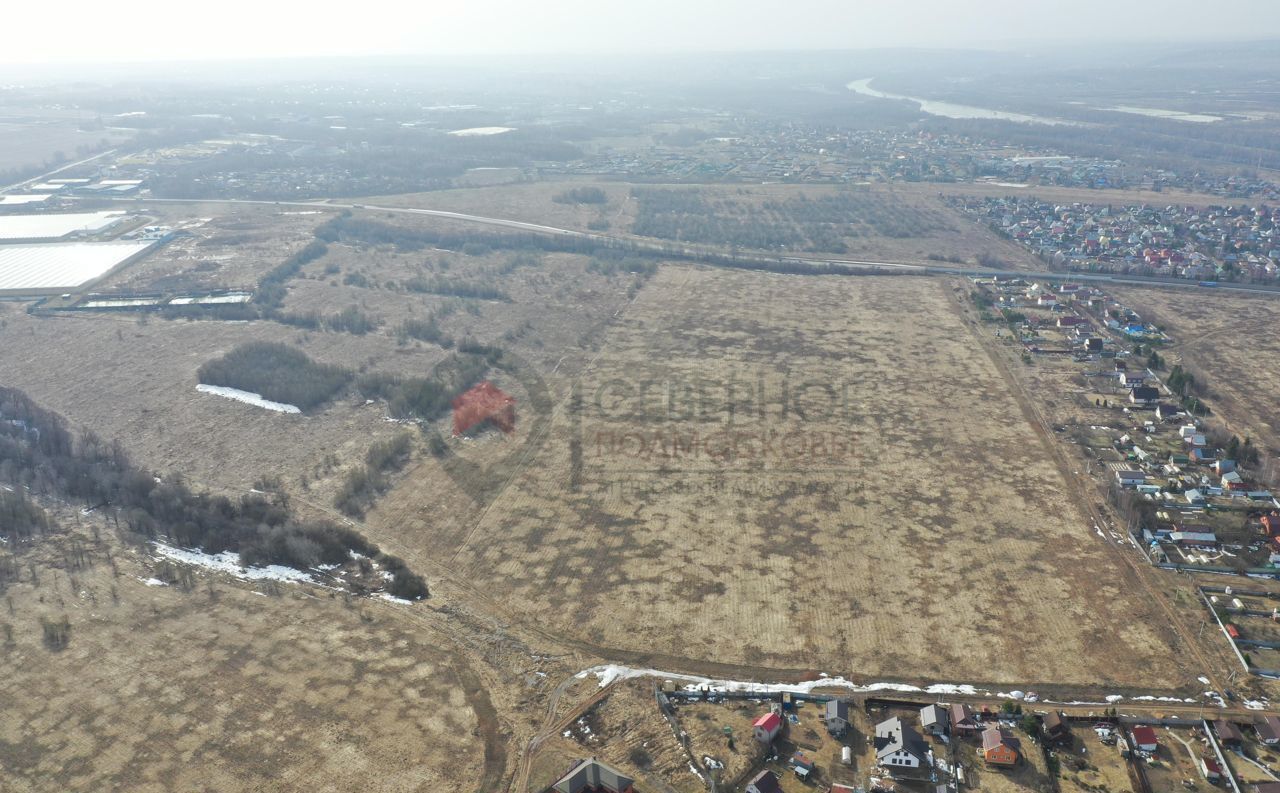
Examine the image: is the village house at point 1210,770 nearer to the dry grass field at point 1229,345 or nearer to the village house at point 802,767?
the village house at point 802,767

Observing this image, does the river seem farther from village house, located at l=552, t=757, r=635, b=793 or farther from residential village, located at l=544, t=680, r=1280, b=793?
village house, located at l=552, t=757, r=635, b=793

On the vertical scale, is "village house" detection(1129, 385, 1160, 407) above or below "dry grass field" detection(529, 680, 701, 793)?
above

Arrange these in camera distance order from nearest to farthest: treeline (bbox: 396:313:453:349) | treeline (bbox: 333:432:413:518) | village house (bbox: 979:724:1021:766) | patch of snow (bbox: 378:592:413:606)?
village house (bbox: 979:724:1021:766)
patch of snow (bbox: 378:592:413:606)
treeline (bbox: 333:432:413:518)
treeline (bbox: 396:313:453:349)

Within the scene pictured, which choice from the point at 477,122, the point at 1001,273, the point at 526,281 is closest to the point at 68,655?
the point at 526,281

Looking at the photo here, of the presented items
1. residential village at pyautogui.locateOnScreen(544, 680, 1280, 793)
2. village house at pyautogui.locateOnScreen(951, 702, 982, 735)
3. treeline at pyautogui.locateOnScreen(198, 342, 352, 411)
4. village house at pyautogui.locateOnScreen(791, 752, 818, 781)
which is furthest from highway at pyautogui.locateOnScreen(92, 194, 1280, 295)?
village house at pyautogui.locateOnScreen(791, 752, 818, 781)

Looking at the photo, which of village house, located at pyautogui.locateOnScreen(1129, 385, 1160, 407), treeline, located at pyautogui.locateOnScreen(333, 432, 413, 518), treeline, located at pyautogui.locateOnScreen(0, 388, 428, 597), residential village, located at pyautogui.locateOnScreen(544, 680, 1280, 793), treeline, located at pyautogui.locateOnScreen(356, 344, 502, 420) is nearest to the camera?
residential village, located at pyautogui.locateOnScreen(544, 680, 1280, 793)
